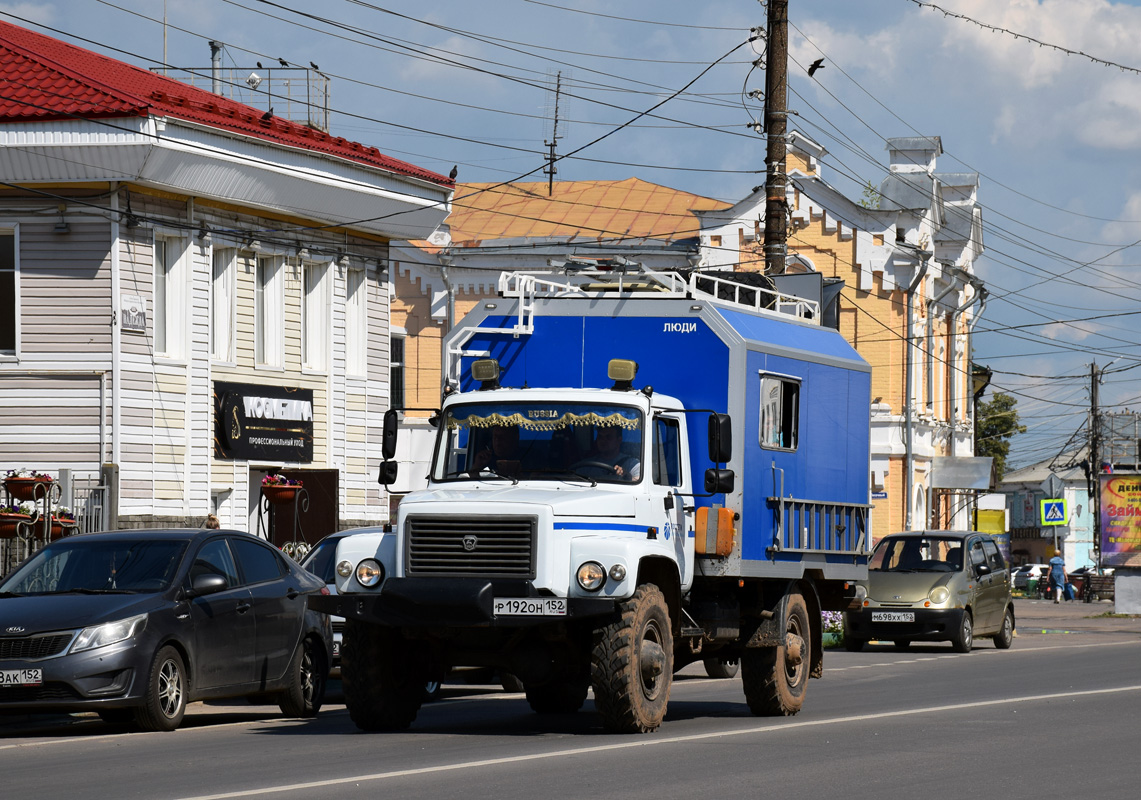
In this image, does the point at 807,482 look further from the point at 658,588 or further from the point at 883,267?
the point at 883,267

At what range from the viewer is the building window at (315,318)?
2947 centimetres

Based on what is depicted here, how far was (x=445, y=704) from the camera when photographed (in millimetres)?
16859

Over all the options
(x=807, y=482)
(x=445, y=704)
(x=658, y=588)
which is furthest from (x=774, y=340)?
(x=445, y=704)

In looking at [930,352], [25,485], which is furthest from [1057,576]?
→ [25,485]

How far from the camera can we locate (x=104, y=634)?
13.1 metres

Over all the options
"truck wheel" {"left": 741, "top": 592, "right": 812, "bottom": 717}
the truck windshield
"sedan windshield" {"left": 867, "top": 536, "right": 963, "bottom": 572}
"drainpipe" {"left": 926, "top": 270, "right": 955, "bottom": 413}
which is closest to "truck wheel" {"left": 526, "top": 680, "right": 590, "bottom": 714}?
"truck wheel" {"left": 741, "top": 592, "right": 812, "bottom": 717}

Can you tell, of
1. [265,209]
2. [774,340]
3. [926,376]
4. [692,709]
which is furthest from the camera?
[926,376]

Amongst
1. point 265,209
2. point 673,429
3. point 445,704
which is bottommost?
point 445,704

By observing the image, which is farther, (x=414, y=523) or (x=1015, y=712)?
(x=1015, y=712)

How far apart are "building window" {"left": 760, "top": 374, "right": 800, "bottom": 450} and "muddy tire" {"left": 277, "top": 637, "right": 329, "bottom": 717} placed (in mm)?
4371

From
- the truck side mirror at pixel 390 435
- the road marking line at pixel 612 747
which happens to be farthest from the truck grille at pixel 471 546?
the truck side mirror at pixel 390 435

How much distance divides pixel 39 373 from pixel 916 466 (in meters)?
30.3

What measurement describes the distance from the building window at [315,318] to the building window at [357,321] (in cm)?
77

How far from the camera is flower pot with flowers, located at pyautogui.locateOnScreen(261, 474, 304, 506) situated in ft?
91.1
